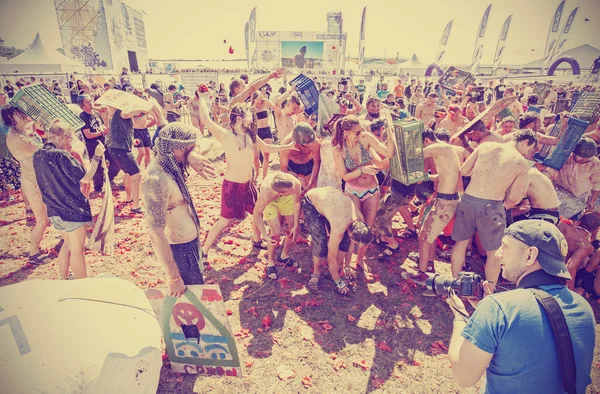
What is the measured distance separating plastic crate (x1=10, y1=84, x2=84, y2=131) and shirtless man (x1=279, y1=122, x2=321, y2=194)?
3.30 metres

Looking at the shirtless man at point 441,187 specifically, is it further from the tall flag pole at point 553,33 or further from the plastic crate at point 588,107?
the tall flag pole at point 553,33

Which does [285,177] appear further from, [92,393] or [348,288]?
[92,393]

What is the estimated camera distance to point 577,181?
16.3 feet

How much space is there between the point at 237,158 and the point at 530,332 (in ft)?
12.3

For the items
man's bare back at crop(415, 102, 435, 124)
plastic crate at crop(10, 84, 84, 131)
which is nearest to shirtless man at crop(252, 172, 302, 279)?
plastic crate at crop(10, 84, 84, 131)

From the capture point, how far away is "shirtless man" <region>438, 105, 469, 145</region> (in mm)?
7137

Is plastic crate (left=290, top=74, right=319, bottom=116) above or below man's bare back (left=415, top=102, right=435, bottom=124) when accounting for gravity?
above

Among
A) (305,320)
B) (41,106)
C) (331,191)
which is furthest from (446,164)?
(41,106)

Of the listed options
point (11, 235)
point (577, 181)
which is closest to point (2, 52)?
point (11, 235)

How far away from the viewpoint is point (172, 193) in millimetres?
2736

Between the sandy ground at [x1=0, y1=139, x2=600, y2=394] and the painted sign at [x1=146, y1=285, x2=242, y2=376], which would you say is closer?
the painted sign at [x1=146, y1=285, x2=242, y2=376]

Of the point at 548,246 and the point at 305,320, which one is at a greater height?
the point at 548,246

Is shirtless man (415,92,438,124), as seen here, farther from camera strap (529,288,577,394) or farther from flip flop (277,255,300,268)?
camera strap (529,288,577,394)

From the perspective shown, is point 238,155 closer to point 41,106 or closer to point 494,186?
point 41,106
